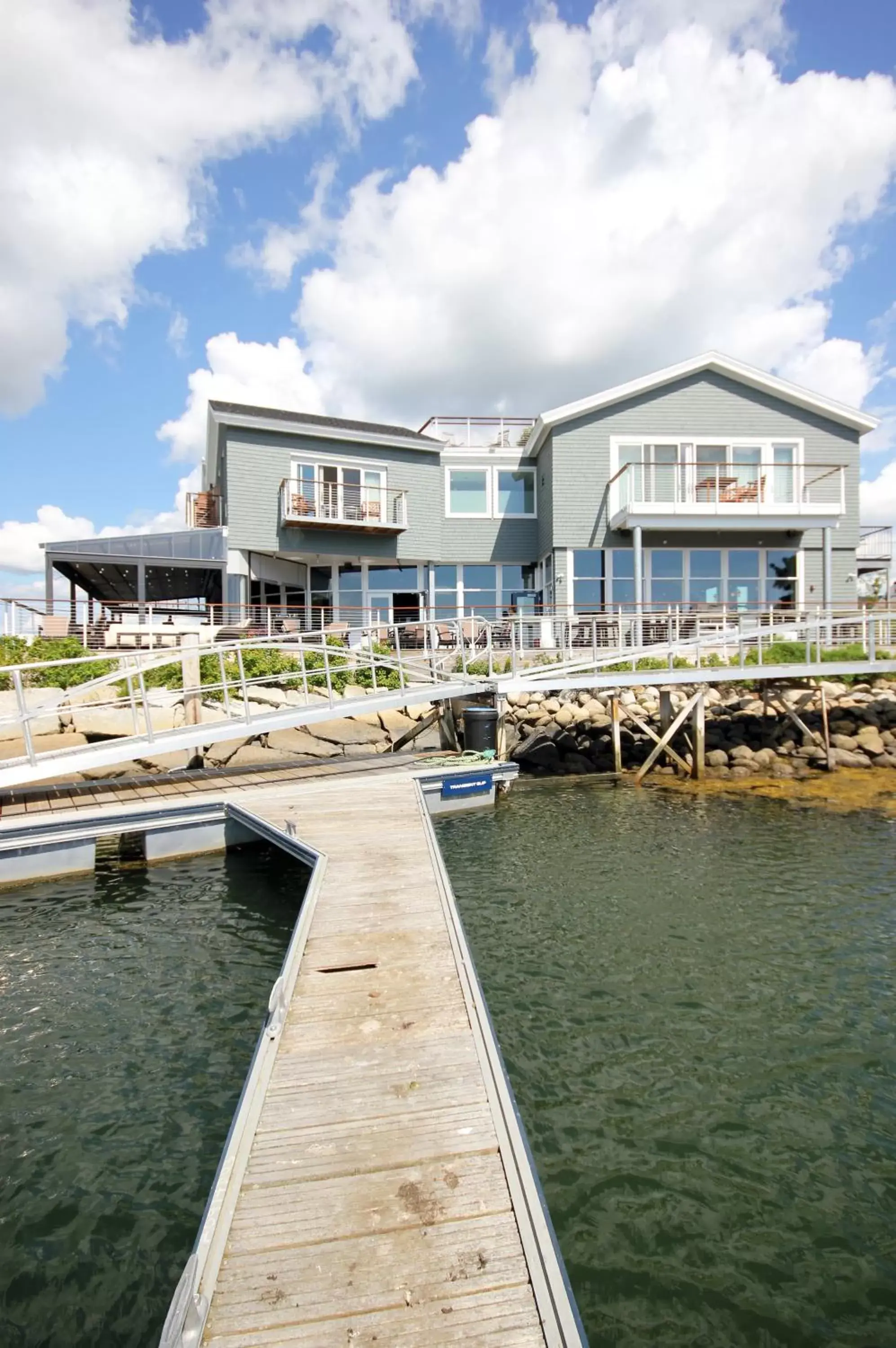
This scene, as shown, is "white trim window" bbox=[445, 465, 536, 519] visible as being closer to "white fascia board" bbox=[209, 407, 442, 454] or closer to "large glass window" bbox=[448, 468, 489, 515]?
"large glass window" bbox=[448, 468, 489, 515]

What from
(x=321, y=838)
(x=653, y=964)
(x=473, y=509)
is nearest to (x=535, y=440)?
(x=473, y=509)

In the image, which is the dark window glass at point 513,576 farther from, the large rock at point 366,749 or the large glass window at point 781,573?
the large rock at point 366,749

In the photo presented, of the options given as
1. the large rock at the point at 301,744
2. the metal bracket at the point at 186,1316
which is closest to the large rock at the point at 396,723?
the large rock at the point at 301,744

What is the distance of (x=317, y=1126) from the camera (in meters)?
3.78

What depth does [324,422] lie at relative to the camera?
79.3 ft

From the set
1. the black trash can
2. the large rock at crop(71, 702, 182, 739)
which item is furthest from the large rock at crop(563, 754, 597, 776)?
the large rock at crop(71, 702, 182, 739)

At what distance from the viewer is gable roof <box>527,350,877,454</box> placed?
2370 centimetres

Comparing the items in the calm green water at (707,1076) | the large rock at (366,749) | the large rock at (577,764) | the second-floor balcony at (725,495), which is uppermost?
the second-floor balcony at (725,495)

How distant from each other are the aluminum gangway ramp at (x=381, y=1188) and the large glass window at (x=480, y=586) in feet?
69.4

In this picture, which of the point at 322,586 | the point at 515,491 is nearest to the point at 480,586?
the point at 515,491

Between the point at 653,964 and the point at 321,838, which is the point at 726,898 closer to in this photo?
the point at 653,964

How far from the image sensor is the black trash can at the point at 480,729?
14289mm

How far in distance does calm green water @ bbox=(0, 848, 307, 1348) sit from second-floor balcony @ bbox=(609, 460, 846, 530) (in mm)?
17954

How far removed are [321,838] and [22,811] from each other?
16.0ft
